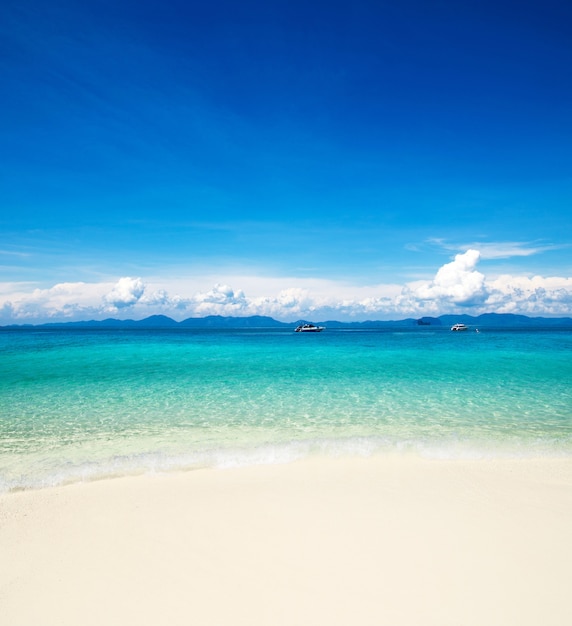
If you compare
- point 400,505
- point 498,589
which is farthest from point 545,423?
point 498,589

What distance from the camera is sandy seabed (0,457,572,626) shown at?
14.6 feet

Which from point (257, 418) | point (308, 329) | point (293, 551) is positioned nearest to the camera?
point (293, 551)

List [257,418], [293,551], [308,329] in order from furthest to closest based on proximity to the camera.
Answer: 1. [308,329]
2. [257,418]
3. [293,551]

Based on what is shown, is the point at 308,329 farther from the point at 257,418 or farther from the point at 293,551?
the point at 293,551

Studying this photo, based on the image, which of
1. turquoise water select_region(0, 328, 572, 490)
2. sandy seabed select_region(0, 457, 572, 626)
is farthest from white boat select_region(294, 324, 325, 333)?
sandy seabed select_region(0, 457, 572, 626)

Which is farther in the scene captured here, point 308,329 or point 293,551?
point 308,329

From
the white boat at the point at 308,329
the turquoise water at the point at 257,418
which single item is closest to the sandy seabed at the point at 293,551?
the turquoise water at the point at 257,418

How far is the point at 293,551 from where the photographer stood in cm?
559

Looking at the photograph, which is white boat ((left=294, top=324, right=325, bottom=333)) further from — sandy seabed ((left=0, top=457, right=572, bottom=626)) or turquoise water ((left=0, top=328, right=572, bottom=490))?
sandy seabed ((left=0, top=457, right=572, bottom=626))

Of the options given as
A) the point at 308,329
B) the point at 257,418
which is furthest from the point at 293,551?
the point at 308,329

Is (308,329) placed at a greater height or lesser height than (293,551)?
lesser

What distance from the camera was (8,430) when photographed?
40.4 feet

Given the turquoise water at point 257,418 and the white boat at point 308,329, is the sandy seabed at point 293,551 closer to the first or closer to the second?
the turquoise water at point 257,418

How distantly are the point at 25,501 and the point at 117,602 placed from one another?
4024 mm
